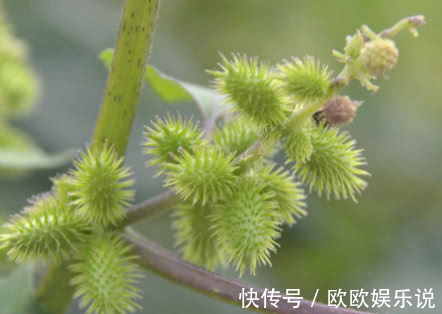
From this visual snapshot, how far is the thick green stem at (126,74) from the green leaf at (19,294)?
20 centimetres

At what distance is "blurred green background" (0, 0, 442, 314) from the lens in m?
2.91

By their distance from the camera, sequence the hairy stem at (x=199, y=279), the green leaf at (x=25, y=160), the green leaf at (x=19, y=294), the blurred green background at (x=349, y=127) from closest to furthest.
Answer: the hairy stem at (x=199, y=279), the green leaf at (x=19, y=294), the green leaf at (x=25, y=160), the blurred green background at (x=349, y=127)

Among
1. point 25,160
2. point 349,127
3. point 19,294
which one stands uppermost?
point 349,127

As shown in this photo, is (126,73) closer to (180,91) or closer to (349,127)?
(180,91)

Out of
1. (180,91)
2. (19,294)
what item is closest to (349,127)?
(180,91)

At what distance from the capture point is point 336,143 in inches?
49.0

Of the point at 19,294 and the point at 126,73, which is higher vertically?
the point at 126,73

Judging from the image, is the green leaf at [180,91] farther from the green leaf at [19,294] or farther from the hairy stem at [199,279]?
the green leaf at [19,294]

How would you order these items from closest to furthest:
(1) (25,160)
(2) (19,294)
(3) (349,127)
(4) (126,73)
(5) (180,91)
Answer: (4) (126,73) < (2) (19,294) < (5) (180,91) < (1) (25,160) < (3) (349,127)

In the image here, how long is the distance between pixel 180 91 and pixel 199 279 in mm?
641

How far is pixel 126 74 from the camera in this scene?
1.26 metres

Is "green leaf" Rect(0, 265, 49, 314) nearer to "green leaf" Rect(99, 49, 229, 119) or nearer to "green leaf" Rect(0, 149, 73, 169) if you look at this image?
"green leaf" Rect(0, 149, 73, 169)

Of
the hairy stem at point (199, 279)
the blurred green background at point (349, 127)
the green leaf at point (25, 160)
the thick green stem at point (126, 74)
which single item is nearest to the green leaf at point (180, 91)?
the thick green stem at point (126, 74)

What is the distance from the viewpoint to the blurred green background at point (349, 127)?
2.91 metres
